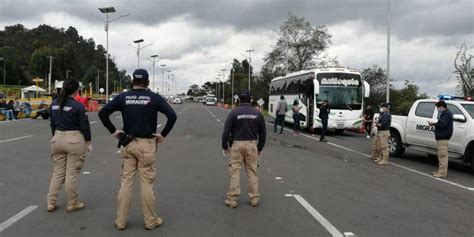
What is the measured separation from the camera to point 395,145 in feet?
45.1

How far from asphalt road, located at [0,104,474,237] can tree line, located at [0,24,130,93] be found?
85.3 meters

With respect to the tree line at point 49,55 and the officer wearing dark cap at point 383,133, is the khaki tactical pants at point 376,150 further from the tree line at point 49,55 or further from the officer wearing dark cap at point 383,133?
the tree line at point 49,55

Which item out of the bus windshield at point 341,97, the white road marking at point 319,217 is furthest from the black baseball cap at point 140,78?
the bus windshield at point 341,97

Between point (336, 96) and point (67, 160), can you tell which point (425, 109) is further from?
point (67, 160)

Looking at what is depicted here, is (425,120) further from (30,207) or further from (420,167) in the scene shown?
(30,207)

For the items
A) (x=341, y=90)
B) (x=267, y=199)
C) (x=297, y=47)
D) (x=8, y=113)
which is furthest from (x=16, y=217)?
(x=297, y=47)

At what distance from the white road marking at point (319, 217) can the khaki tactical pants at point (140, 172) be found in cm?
222

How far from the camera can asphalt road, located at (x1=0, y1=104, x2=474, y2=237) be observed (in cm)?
586

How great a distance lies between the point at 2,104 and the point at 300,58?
151 ft

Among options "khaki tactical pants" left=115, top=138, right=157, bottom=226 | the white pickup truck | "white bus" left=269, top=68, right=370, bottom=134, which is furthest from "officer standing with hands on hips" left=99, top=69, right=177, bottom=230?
"white bus" left=269, top=68, right=370, bottom=134

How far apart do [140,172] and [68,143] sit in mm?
1385

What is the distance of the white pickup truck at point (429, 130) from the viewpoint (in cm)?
1101

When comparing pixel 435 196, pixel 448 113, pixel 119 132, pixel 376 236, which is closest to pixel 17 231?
pixel 119 132

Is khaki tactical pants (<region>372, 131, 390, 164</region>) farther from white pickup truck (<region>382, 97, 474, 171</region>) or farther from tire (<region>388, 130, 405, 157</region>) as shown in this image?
tire (<region>388, 130, 405, 157</region>)
